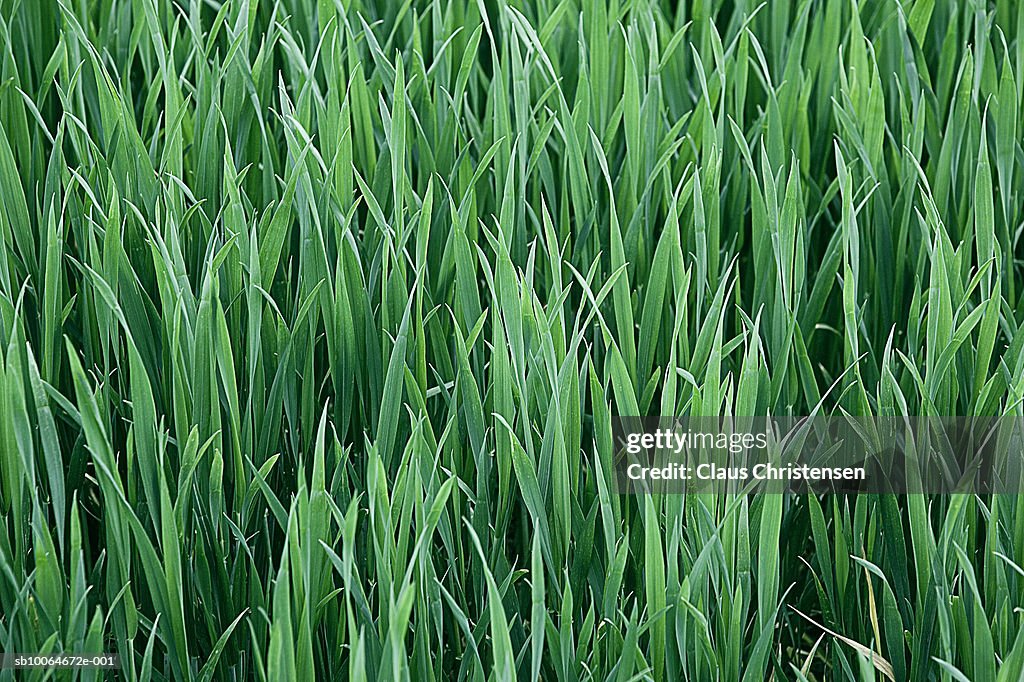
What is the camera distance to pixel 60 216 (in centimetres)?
87

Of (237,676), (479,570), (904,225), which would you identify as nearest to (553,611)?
(479,570)

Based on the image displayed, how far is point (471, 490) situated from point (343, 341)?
0.52 feet

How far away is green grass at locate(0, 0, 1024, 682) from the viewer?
0.72 metres
